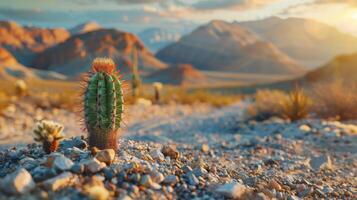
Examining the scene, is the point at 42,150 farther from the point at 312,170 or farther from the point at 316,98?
the point at 316,98

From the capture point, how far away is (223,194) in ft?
16.8

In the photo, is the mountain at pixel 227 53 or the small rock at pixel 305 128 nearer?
the small rock at pixel 305 128

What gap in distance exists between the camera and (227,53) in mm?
158375

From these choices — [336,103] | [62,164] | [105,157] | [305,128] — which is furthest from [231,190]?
[336,103]

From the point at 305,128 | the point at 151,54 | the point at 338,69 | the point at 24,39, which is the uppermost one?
the point at 24,39

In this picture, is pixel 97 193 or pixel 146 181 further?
pixel 146 181

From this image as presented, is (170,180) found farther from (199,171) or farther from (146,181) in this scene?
(199,171)

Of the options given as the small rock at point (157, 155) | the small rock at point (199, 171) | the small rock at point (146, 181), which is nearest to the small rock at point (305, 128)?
the small rock at point (157, 155)

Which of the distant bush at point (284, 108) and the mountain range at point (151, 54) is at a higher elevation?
the mountain range at point (151, 54)

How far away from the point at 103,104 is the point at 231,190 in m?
1.75

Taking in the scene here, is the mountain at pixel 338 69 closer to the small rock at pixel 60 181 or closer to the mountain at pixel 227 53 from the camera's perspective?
the small rock at pixel 60 181

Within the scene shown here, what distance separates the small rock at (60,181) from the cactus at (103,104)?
4.21 ft

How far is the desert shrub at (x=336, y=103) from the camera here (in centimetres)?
1520

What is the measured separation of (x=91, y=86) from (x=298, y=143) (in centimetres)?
642
